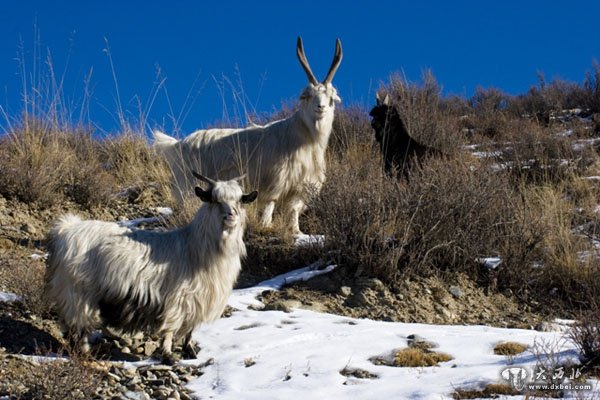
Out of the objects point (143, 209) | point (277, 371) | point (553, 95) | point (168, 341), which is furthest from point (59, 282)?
point (553, 95)

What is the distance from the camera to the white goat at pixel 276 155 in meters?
9.05

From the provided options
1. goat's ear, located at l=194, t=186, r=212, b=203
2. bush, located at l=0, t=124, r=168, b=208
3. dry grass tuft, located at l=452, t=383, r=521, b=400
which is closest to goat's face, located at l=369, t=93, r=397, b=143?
bush, located at l=0, t=124, r=168, b=208

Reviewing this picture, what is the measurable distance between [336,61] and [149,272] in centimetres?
464

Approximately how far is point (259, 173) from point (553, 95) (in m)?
10.5

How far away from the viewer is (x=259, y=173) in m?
9.11

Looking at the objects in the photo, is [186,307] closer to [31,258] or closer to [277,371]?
[277,371]

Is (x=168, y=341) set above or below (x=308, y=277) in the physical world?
below

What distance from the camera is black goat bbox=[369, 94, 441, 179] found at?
10453 mm

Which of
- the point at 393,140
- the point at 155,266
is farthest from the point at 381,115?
the point at 155,266

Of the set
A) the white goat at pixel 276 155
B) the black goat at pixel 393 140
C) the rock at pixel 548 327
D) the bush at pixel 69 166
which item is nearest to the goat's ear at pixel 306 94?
the white goat at pixel 276 155

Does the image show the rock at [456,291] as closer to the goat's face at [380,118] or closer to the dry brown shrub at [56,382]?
the goat's face at [380,118]

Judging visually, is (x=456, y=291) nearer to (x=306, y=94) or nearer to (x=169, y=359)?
(x=306, y=94)

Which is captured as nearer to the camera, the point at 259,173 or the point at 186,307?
the point at 186,307

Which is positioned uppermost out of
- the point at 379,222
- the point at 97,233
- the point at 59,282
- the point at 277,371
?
the point at 379,222
